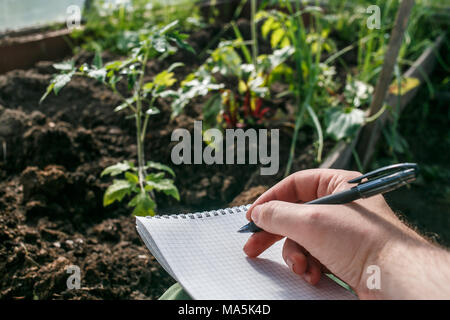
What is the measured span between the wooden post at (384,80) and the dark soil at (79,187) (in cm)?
32

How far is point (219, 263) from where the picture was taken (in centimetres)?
102

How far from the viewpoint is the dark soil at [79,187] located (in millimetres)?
1385

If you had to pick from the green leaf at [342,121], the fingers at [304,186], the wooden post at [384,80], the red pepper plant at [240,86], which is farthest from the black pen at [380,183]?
the wooden post at [384,80]

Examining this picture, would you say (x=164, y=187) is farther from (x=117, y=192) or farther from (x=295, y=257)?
(x=295, y=257)

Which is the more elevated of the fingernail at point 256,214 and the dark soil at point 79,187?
the fingernail at point 256,214

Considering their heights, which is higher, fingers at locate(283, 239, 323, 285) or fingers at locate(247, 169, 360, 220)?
fingers at locate(247, 169, 360, 220)

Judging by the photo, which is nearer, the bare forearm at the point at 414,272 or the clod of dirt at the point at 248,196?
the bare forearm at the point at 414,272

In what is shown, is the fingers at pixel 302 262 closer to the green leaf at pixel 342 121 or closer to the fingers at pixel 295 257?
the fingers at pixel 295 257

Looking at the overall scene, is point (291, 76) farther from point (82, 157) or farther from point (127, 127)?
point (82, 157)

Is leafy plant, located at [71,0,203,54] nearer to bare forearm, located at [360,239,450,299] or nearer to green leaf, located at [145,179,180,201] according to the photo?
green leaf, located at [145,179,180,201]

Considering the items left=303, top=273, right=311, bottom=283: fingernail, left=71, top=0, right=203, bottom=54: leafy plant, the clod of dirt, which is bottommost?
the clod of dirt

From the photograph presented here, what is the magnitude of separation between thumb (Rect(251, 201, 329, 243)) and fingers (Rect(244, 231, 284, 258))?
0.15 ft

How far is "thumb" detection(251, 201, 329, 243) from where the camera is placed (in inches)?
35.2

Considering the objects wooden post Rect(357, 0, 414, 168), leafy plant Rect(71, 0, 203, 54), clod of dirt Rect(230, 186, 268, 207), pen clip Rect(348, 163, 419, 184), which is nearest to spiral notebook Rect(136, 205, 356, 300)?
pen clip Rect(348, 163, 419, 184)
